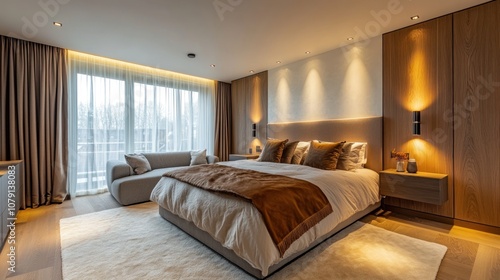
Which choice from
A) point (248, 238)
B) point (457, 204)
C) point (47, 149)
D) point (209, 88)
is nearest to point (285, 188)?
point (248, 238)

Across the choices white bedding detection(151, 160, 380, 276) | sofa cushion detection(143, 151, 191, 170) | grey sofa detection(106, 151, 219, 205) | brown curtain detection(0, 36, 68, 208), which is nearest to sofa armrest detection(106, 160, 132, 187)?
grey sofa detection(106, 151, 219, 205)

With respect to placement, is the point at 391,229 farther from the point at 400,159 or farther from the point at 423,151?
the point at 423,151

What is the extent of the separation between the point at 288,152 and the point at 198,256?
235 cm

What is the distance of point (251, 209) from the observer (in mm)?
1850

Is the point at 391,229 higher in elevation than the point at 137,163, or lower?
lower

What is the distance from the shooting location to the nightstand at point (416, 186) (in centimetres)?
273

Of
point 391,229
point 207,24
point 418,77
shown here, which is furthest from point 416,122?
point 207,24

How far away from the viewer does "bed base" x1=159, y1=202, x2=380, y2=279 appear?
6.21 feet

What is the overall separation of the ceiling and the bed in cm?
149

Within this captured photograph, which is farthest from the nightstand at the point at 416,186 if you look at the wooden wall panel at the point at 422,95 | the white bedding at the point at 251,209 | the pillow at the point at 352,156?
the pillow at the point at 352,156

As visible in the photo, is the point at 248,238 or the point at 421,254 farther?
the point at 421,254

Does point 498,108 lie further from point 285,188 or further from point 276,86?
point 276,86

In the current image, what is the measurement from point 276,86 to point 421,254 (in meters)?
3.92

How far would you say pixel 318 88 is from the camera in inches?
171
